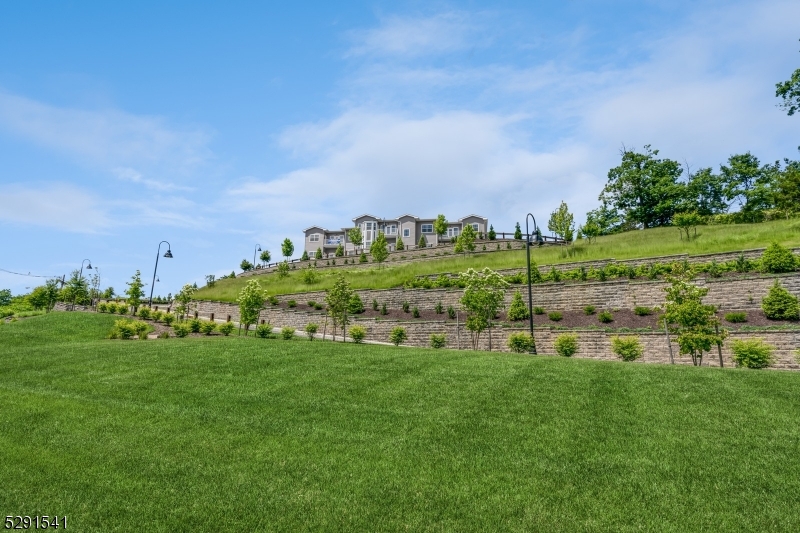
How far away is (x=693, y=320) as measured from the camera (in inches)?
691

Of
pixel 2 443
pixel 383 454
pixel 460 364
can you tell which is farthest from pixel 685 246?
pixel 2 443

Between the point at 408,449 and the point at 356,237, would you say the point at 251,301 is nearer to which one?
the point at 408,449

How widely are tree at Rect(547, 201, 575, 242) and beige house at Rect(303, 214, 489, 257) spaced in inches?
834

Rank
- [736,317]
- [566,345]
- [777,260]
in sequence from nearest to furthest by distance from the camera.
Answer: [566,345]
[736,317]
[777,260]

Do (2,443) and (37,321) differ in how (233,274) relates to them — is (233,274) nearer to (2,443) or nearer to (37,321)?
(37,321)

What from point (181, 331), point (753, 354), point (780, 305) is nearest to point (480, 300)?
point (753, 354)

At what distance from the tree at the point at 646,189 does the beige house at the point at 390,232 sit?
2265 centimetres

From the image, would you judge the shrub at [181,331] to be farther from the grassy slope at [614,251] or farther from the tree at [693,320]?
the tree at [693,320]

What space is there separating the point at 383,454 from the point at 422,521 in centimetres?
208

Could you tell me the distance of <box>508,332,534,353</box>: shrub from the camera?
21.7 metres

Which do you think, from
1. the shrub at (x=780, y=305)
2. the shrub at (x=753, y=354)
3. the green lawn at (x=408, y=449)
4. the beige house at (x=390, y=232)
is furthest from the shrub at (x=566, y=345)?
the beige house at (x=390, y=232)

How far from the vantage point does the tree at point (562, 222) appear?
5434 cm

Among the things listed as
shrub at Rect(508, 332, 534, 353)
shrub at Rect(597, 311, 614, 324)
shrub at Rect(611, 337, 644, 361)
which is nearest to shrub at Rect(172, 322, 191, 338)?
shrub at Rect(508, 332, 534, 353)

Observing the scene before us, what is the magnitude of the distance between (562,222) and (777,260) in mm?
33688
